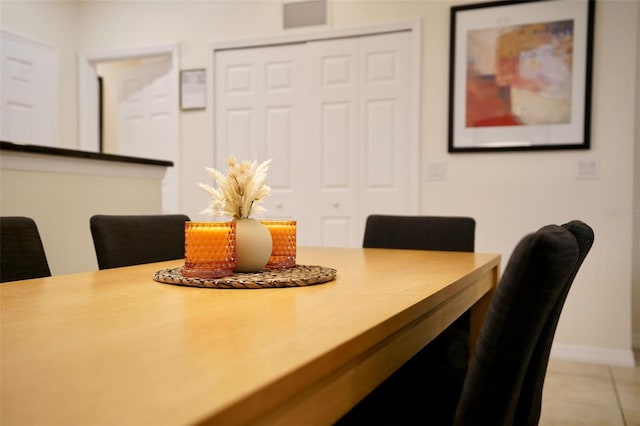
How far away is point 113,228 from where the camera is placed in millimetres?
1621

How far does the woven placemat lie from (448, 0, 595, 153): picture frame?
2387 mm

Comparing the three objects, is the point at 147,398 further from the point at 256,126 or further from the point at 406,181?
the point at 256,126

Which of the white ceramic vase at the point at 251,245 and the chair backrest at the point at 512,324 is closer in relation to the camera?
the chair backrest at the point at 512,324

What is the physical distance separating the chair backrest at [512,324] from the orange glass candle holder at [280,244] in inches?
30.8

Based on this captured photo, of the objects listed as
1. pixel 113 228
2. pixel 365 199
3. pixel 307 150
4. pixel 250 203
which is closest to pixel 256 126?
pixel 307 150

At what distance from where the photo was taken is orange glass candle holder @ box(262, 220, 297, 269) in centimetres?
138

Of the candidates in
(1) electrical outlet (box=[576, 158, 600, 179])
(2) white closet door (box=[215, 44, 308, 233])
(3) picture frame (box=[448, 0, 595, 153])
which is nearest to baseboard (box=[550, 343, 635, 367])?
(1) electrical outlet (box=[576, 158, 600, 179])

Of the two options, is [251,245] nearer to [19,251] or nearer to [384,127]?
[19,251]

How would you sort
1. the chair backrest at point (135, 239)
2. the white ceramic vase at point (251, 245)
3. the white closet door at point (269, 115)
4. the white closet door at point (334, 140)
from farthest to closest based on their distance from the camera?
the white closet door at point (269, 115), the white closet door at point (334, 140), the chair backrest at point (135, 239), the white ceramic vase at point (251, 245)

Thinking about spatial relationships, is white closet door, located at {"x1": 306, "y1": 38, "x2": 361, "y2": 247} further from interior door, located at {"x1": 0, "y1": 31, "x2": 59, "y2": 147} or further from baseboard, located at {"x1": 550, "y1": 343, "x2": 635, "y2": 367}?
interior door, located at {"x1": 0, "y1": 31, "x2": 59, "y2": 147}

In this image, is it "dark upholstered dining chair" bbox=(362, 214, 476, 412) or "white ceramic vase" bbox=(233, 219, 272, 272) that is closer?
"white ceramic vase" bbox=(233, 219, 272, 272)

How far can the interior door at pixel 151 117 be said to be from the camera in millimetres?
4254

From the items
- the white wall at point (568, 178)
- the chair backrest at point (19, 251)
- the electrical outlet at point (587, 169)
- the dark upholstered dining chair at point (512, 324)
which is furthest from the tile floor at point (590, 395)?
the chair backrest at point (19, 251)

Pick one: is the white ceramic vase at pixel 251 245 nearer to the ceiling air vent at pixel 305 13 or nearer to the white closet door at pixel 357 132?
the white closet door at pixel 357 132
